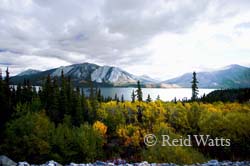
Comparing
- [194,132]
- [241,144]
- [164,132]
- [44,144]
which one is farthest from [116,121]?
[164,132]

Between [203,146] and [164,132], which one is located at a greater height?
[164,132]

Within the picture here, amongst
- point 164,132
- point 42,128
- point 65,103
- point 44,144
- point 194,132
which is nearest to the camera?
point 164,132

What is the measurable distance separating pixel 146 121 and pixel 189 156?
5046 centimetres

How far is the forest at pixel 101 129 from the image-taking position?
34.0 metres

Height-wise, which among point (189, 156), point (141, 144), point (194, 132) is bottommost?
point (141, 144)

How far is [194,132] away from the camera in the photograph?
54.8 metres

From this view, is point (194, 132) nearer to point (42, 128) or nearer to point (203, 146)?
point (203, 146)

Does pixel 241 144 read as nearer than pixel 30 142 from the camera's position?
Yes

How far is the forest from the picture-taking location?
3397cm

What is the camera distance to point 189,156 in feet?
70.0

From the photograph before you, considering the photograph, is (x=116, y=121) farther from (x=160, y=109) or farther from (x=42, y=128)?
(x=42, y=128)

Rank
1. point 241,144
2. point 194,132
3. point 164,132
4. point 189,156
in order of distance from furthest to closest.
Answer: point 194,132 < point 241,144 < point 164,132 < point 189,156

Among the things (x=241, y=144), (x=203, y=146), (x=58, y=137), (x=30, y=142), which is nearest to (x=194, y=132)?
(x=203, y=146)

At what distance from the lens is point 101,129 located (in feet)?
203
